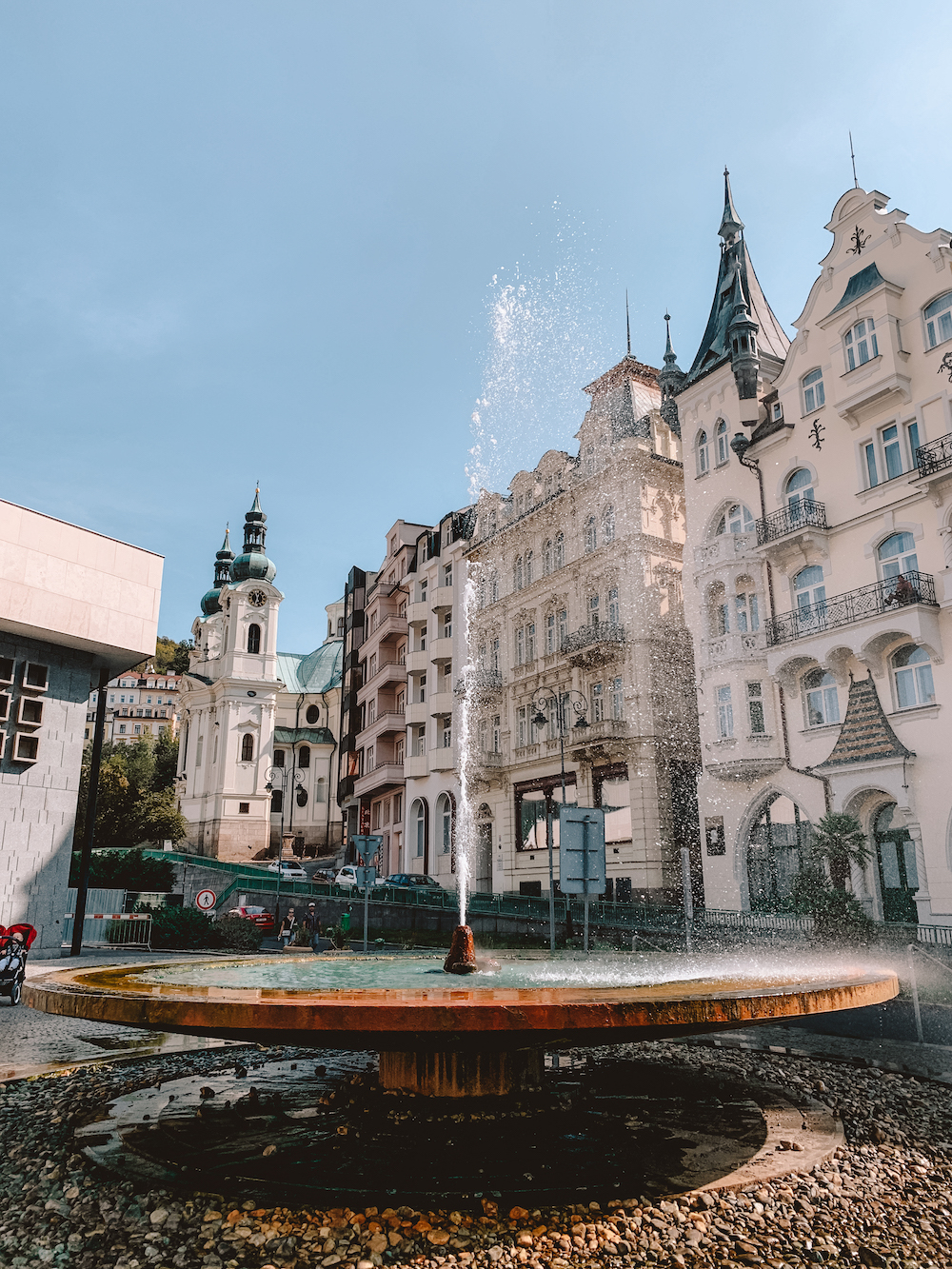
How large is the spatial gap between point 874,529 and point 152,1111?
26.2 meters

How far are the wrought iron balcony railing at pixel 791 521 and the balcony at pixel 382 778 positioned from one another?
94.6 feet

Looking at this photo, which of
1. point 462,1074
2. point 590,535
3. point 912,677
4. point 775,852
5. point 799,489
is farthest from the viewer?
point 590,535

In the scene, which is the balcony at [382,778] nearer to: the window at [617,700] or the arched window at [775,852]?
the window at [617,700]

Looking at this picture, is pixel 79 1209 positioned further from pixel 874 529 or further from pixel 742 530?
pixel 742 530

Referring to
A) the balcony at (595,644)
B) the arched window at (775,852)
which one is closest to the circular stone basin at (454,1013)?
the arched window at (775,852)

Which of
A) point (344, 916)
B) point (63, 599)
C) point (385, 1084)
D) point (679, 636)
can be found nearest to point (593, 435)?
point (679, 636)

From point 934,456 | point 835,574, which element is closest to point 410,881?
point 835,574

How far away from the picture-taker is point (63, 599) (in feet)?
77.5

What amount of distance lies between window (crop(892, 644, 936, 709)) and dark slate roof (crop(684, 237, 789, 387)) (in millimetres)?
14469

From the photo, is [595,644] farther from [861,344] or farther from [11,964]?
[11,964]

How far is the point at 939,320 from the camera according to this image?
89.4ft

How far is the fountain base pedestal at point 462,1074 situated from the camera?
24.1 feet

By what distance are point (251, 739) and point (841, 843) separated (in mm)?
68840

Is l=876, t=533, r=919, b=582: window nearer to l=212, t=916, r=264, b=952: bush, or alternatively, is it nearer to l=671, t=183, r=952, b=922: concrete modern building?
l=671, t=183, r=952, b=922: concrete modern building
